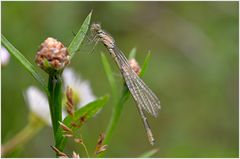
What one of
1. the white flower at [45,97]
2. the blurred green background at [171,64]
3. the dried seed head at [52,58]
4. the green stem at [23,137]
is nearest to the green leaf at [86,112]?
the dried seed head at [52,58]

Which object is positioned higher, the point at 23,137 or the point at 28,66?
the point at 28,66

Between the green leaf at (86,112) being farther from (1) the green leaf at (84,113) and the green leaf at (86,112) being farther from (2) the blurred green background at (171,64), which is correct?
(2) the blurred green background at (171,64)

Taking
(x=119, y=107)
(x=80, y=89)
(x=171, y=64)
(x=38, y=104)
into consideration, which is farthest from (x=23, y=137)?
(x=171, y=64)

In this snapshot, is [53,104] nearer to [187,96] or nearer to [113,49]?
[113,49]

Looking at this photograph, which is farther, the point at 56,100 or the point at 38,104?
the point at 38,104

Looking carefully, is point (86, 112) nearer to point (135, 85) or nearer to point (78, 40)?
point (78, 40)

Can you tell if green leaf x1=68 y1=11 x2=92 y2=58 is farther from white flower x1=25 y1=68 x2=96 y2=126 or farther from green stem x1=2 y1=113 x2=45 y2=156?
white flower x1=25 y1=68 x2=96 y2=126
